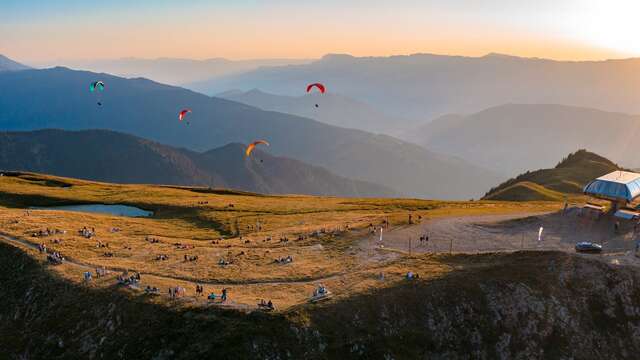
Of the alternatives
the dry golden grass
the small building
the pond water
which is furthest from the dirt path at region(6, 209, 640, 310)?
the pond water

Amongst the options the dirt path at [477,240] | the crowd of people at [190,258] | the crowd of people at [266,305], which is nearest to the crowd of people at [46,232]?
the dirt path at [477,240]

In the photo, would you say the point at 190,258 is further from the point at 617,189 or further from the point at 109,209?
the point at 617,189

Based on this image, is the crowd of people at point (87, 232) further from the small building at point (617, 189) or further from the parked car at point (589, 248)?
the small building at point (617, 189)

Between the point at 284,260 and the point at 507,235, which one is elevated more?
the point at 507,235

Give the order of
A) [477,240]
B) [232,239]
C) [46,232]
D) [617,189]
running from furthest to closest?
[232,239]
[46,232]
[617,189]
[477,240]

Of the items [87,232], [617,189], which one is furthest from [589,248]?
[87,232]

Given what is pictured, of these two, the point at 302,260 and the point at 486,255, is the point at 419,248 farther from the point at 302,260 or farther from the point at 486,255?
the point at 302,260

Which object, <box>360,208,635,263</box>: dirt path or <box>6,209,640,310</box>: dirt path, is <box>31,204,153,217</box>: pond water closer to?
<box>6,209,640,310</box>: dirt path

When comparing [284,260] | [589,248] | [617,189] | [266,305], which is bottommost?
[266,305]
